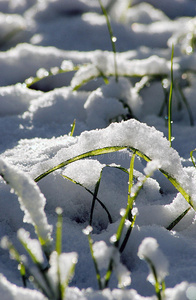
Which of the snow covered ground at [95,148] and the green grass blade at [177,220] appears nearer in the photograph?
the snow covered ground at [95,148]

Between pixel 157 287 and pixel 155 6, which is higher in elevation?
pixel 157 287

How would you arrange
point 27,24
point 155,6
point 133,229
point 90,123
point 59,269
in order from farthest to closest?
1. point 155,6
2. point 27,24
3. point 90,123
4. point 133,229
5. point 59,269

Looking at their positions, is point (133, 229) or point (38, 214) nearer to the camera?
point (38, 214)

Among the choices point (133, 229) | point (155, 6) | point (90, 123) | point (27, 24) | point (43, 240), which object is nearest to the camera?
point (43, 240)

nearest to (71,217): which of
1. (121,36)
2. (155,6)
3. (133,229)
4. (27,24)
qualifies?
(133,229)

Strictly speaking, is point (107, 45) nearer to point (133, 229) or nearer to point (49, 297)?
point (133, 229)

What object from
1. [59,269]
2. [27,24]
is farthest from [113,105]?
[27,24]

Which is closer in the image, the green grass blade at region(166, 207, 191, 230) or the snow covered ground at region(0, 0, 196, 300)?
the snow covered ground at region(0, 0, 196, 300)
